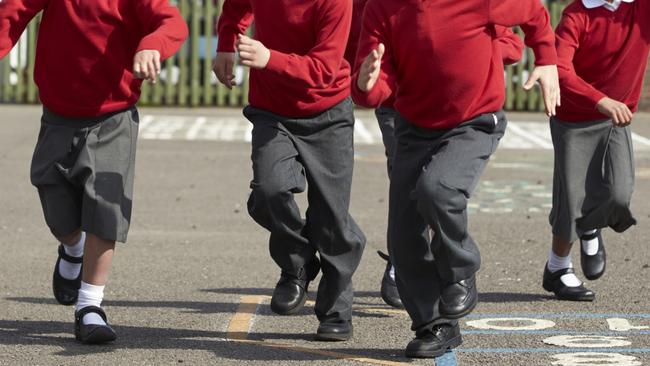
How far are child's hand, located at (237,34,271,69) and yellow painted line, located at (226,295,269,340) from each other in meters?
1.24

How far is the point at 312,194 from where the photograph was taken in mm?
6859

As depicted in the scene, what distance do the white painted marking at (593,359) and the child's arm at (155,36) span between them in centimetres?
197

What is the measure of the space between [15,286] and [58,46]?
1.95 meters

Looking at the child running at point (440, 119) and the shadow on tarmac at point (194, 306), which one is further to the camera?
the shadow on tarmac at point (194, 306)

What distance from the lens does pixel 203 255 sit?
9367 millimetres

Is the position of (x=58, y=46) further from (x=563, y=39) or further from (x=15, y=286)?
(x=563, y=39)

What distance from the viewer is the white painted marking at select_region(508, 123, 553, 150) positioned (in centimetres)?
1683

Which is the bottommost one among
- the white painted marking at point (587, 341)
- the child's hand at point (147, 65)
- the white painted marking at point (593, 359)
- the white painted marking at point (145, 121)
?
Answer: the white painted marking at point (145, 121)

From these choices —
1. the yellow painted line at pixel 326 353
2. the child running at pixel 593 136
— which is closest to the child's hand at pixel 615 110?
the child running at pixel 593 136

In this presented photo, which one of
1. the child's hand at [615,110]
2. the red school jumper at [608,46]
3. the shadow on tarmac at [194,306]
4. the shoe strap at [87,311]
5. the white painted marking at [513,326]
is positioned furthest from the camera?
the red school jumper at [608,46]

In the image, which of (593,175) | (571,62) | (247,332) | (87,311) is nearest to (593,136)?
(593,175)

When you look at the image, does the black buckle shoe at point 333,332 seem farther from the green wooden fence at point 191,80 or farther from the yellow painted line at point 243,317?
the green wooden fence at point 191,80

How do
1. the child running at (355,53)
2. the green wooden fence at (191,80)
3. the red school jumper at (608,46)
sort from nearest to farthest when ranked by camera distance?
the child running at (355,53) < the red school jumper at (608,46) < the green wooden fence at (191,80)

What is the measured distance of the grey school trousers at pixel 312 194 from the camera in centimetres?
669
